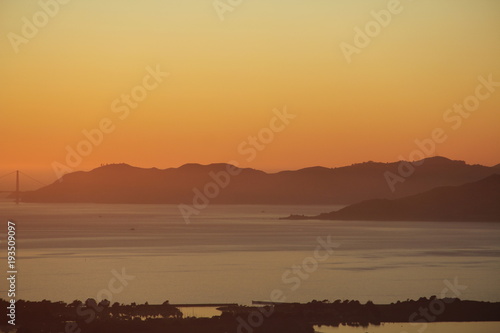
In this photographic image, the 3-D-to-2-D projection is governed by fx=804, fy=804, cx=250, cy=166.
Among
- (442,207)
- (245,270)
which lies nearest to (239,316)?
(245,270)

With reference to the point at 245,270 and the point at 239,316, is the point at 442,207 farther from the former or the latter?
the point at 239,316

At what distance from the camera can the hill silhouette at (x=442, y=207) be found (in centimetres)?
13050

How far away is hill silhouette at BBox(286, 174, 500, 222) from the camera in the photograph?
130 m

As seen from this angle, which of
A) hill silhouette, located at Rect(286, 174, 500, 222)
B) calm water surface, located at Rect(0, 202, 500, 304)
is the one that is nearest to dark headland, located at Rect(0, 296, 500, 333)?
calm water surface, located at Rect(0, 202, 500, 304)

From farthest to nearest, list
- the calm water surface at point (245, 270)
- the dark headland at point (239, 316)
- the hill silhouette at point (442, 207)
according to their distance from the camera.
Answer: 1. the hill silhouette at point (442, 207)
2. the calm water surface at point (245, 270)
3. the dark headland at point (239, 316)

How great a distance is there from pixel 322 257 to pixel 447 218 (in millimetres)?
84473

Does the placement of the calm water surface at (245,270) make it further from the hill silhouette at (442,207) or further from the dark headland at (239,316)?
the hill silhouette at (442,207)

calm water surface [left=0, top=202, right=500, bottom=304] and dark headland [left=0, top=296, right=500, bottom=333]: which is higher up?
calm water surface [left=0, top=202, right=500, bottom=304]

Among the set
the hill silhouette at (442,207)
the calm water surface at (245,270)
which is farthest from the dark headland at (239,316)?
the hill silhouette at (442,207)

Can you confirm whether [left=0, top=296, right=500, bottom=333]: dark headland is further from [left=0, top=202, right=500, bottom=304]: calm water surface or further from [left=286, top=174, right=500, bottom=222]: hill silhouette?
[left=286, top=174, right=500, bottom=222]: hill silhouette

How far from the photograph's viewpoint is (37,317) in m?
24.8

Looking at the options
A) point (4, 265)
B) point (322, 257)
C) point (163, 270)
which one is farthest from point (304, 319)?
point (322, 257)

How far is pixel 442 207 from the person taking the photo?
136625 millimetres

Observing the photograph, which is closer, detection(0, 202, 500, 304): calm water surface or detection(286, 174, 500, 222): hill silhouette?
detection(0, 202, 500, 304): calm water surface
